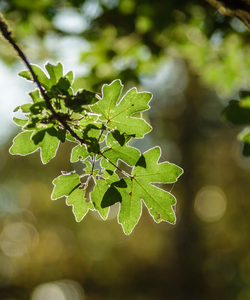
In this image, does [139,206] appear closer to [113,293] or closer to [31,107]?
[31,107]

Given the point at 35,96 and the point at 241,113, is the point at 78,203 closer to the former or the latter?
the point at 35,96

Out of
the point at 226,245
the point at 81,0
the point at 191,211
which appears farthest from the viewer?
the point at 226,245

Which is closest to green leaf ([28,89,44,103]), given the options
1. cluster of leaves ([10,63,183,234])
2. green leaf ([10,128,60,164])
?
cluster of leaves ([10,63,183,234])

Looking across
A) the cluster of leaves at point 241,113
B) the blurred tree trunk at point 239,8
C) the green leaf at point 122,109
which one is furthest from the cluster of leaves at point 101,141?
the blurred tree trunk at point 239,8

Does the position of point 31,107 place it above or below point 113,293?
above

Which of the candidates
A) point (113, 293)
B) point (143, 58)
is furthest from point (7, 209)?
point (143, 58)

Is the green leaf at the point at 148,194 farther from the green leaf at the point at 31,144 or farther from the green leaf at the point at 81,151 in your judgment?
the green leaf at the point at 31,144

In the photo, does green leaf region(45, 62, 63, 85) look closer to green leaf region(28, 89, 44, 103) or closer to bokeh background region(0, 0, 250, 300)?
green leaf region(28, 89, 44, 103)
